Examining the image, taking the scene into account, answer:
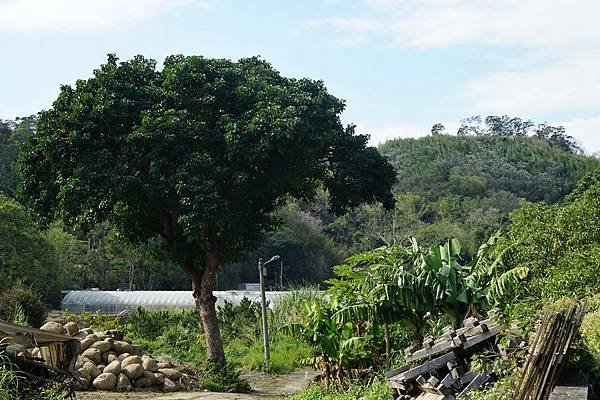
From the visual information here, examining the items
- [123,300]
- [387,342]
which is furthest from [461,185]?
[387,342]

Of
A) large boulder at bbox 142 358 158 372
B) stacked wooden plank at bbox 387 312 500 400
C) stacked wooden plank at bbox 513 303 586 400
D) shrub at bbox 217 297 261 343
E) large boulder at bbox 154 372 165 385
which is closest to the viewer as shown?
stacked wooden plank at bbox 513 303 586 400

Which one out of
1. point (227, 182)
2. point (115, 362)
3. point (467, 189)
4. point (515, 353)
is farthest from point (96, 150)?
point (467, 189)

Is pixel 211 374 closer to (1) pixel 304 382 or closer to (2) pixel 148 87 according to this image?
(1) pixel 304 382

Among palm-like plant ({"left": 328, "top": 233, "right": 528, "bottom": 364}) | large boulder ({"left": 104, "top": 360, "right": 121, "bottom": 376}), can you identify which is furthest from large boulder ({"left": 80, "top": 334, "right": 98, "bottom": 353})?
palm-like plant ({"left": 328, "top": 233, "right": 528, "bottom": 364})

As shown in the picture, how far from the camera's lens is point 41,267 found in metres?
36.6

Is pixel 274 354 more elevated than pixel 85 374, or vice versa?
pixel 85 374

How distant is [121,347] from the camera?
Result: 19.4 meters

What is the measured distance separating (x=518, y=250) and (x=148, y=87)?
34.6 feet

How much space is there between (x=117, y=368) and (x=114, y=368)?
8cm

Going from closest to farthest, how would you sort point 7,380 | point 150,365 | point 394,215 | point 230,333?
point 7,380 → point 150,365 → point 230,333 → point 394,215

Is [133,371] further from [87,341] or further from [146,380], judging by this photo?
[87,341]

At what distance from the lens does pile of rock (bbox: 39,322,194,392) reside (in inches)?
691

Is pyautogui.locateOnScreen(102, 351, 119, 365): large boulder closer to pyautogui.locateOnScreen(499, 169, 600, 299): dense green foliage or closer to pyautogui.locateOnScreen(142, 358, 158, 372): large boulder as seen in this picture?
pyautogui.locateOnScreen(142, 358, 158, 372): large boulder

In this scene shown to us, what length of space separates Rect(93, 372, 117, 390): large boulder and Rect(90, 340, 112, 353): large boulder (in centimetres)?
123
